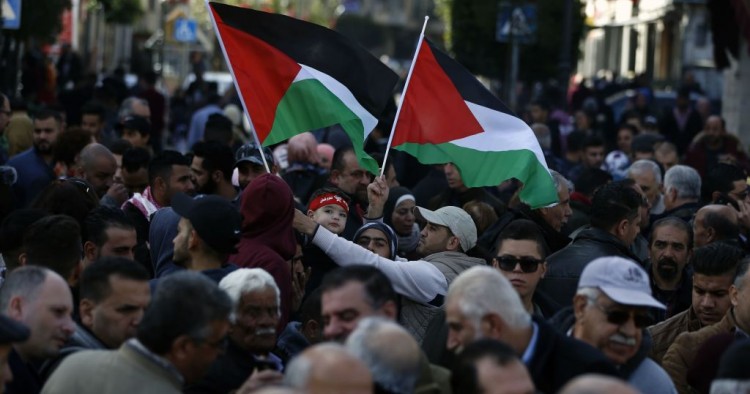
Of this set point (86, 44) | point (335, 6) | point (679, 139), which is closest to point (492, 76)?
point (679, 139)

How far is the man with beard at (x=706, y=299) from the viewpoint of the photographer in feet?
27.6

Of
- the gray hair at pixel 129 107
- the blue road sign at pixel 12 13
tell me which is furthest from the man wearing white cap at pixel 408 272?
the blue road sign at pixel 12 13

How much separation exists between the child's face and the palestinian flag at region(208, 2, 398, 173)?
34 centimetres

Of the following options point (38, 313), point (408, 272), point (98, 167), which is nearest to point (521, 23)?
point (98, 167)

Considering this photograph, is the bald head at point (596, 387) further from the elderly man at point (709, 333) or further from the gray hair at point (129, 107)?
the gray hair at point (129, 107)

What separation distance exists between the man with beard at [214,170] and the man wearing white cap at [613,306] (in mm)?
4789

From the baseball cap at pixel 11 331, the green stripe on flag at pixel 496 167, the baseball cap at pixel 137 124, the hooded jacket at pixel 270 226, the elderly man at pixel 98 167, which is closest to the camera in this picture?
the baseball cap at pixel 11 331

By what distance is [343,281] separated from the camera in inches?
245

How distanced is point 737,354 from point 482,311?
3.00 feet

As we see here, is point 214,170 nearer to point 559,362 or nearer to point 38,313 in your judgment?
point 38,313

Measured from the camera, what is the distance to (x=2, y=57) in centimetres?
2623

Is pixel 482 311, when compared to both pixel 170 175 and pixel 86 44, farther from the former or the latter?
pixel 86 44


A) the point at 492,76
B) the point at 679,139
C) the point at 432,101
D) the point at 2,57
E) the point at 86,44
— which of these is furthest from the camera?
the point at 86,44

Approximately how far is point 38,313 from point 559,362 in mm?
2009
